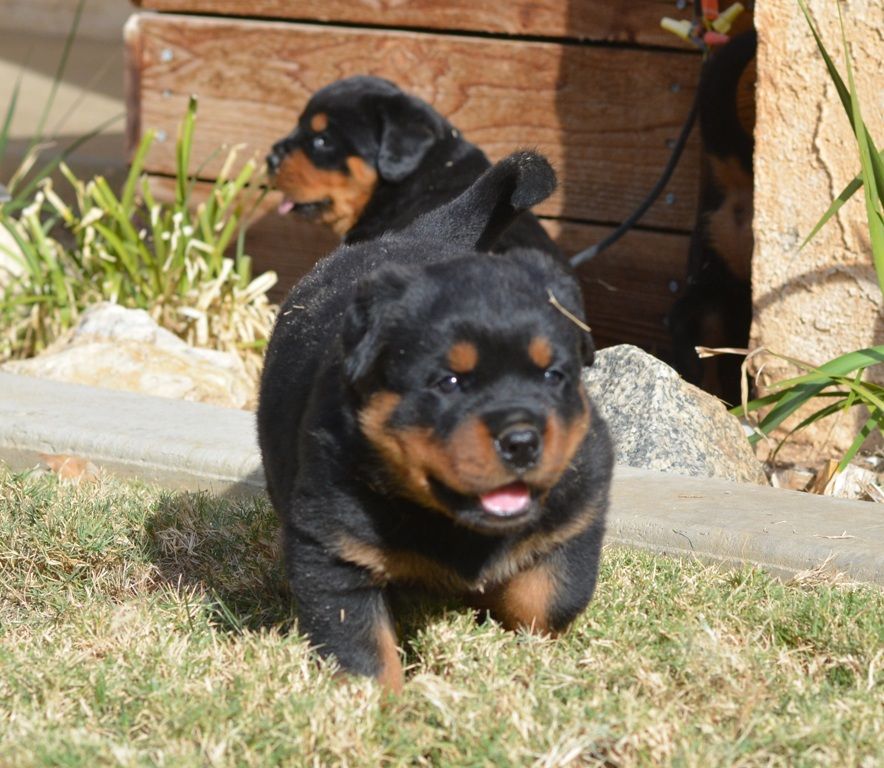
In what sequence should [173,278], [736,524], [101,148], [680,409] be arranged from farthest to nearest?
[101,148]
[173,278]
[680,409]
[736,524]

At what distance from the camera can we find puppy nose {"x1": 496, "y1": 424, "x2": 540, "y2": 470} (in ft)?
7.84

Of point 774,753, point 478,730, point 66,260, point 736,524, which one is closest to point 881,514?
point 736,524

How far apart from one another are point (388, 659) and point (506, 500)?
423mm

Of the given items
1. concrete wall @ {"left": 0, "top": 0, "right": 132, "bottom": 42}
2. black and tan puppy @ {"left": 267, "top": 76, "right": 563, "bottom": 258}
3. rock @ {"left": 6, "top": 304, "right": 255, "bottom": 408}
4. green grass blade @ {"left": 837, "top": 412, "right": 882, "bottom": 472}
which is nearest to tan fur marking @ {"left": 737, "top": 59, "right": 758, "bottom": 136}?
black and tan puppy @ {"left": 267, "top": 76, "right": 563, "bottom": 258}

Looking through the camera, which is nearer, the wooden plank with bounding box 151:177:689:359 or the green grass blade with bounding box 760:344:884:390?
the green grass blade with bounding box 760:344:884:390

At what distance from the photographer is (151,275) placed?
19.4ft

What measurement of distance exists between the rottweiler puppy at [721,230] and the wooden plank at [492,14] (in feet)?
1.80

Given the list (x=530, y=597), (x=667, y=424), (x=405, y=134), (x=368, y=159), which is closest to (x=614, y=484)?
(x=667, y=424)

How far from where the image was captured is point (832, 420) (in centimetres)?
448

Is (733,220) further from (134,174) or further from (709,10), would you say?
(134,174)

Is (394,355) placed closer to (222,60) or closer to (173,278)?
(173,278)

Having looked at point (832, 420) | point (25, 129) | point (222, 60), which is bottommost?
point (25, 129)

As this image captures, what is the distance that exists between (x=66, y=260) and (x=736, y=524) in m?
3.80

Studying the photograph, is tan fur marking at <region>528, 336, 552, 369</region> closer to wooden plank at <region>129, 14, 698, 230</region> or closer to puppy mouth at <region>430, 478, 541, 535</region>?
puppy mouth at <region>430, 478, 541, 535</region>
